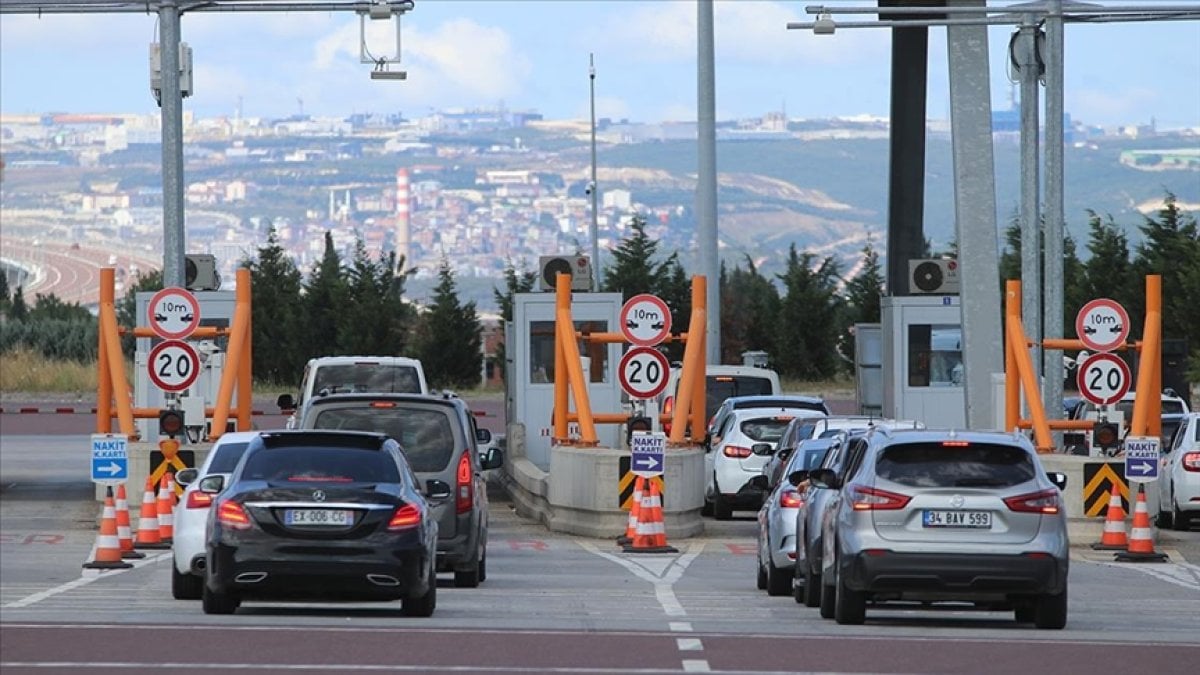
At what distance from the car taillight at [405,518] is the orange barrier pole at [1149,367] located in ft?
49.7

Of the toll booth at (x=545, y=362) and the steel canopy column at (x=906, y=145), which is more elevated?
the steel canopy column at (x=906, y=145)

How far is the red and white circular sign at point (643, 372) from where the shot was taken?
3100 centimetres

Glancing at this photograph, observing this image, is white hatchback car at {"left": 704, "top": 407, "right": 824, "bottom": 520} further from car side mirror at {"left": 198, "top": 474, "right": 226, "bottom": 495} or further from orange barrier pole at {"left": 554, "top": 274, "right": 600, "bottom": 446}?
car side mirror at {"left": 198, "top": 474, "right": 226, "bottom": 495}

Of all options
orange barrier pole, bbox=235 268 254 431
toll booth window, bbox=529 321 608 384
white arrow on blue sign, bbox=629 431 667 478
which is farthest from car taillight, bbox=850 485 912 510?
toll booth window, bbox=529 321 608 384

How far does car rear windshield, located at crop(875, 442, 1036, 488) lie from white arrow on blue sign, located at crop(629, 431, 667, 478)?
10.4 metres

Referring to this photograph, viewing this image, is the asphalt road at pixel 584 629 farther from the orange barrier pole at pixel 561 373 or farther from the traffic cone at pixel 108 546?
the orange barrier pole at pixel 561 373

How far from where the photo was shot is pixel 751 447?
3462 cm

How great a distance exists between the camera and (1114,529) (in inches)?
1151

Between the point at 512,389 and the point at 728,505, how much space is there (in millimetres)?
7563

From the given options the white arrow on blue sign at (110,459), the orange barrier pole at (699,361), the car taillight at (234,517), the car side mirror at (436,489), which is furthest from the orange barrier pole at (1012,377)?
the car taillight at (234,517)

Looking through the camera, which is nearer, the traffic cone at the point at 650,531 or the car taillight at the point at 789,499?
the car taillight at the point at 789,499

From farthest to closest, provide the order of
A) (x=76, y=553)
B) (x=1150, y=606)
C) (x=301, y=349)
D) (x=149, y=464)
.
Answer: (x=301, y=349) < (x=149, y=464) < (x=76, y=553) < (x=1150, y=606)

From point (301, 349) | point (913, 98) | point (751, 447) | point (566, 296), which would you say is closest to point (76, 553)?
point (566, 296)

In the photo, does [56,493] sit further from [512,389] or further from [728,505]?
[728,505]
